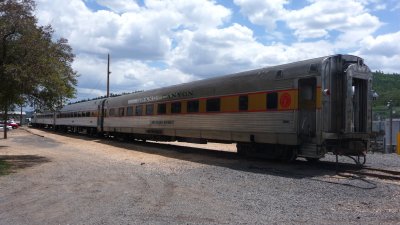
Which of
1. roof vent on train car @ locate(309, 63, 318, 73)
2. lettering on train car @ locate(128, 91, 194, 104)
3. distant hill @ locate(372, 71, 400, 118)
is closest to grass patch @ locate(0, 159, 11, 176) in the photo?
lettering on train car @ locate(128, 91, 194, 104)

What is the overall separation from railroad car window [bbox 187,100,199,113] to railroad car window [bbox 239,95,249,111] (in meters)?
3.43

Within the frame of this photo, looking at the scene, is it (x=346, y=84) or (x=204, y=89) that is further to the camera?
(x=204, y=89)

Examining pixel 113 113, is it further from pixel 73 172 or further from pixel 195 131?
pixel 73 172

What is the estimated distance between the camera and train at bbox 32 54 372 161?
13.9m

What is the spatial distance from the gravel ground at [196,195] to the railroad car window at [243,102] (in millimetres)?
2175

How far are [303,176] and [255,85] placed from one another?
176 inches

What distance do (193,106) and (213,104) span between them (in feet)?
6.00

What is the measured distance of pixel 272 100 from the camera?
1529 centimetres

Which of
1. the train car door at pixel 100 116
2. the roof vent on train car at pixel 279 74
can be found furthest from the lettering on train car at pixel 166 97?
the train car door at pixel 100 116

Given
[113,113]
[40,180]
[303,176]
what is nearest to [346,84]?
[303,176]

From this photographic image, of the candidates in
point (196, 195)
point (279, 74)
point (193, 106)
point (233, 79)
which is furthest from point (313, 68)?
point (193, 106)

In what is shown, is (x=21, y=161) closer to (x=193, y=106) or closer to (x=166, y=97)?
(x=193, y=106)

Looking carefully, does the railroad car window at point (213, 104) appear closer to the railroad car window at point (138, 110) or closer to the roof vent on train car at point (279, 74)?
the roof vent on train car at point (279, 74)

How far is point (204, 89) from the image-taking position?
767 inches
